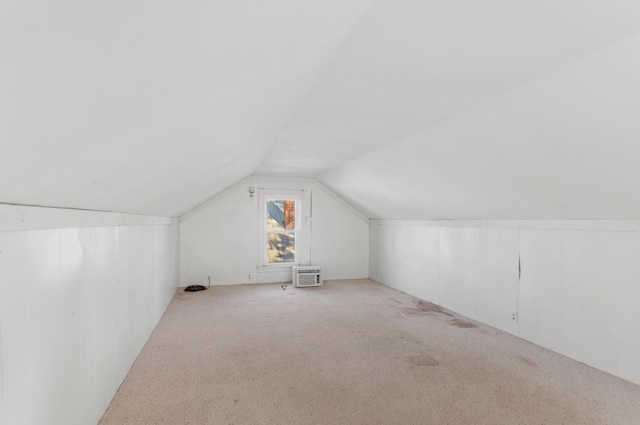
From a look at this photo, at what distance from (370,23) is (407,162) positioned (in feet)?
7.38

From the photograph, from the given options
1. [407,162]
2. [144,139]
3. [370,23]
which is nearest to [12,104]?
[144,139]

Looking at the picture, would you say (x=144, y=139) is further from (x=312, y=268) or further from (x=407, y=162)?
(x=312, y=268)

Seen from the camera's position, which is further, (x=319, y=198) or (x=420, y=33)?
(x=319, y=198)

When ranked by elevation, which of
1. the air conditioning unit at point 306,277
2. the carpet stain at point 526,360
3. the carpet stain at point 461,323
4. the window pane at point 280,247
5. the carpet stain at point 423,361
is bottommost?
the carpet stain at point 461,323

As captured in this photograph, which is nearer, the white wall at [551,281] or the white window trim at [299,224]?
the white wall at [551,281]

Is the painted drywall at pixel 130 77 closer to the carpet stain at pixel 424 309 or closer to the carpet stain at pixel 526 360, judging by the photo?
the carpet stain at pixel 526 360

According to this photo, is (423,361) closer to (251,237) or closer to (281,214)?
(251,237)

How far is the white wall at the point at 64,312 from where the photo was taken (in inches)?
41.4

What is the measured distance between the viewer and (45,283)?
1276mm

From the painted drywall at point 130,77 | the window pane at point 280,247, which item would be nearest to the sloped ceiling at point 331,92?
the painted drywall at point 130,77

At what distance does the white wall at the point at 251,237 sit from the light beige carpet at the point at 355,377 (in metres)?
2.04

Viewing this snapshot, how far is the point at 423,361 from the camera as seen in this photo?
2.79 metres

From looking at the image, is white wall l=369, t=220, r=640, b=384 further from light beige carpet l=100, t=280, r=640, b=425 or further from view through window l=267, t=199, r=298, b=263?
view through window l=267, t=199, r=298, b=263

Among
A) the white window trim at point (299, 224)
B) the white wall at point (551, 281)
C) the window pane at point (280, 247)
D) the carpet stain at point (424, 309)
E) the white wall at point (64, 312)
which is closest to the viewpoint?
the white wall at point (64, 312)
